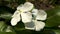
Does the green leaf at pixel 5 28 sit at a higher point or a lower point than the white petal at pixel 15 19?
lower

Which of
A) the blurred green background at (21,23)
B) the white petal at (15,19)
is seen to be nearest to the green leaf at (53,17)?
the blurred green background at (21,23)

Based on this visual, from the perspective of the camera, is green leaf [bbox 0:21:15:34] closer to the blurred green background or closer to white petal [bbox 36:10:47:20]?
the blurred green background

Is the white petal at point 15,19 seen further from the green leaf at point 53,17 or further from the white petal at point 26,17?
the green leaf at point 53,17

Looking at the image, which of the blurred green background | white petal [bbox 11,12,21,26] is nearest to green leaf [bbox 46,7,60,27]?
the blurred green background

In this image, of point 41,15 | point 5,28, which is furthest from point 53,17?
point 5,28

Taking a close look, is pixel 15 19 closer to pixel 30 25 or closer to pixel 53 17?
pixel 30 25
